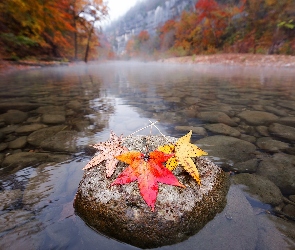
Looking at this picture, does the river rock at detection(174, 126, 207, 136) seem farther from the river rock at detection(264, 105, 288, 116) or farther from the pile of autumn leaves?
the river rock at detection(264, 105, 288, 116)

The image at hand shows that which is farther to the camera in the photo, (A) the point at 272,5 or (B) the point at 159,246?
(A) the point at 272,5

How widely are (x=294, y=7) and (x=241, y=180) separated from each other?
937 inches

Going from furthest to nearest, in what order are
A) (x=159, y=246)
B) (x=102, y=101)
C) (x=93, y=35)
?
(x=93, y=35)
(x=102, y=101)
(x=159, y=246)

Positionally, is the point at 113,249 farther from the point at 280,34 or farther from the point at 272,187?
the point at 280,34

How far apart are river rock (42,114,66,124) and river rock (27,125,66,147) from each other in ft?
0.83

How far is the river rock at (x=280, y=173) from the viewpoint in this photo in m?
1.52

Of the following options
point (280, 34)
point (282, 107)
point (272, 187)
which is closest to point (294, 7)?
point (280, 34)

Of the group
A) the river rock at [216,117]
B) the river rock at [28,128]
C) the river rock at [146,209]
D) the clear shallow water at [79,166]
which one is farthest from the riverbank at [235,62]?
the river rock at [146,209]

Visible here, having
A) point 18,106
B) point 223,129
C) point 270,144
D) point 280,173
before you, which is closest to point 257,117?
point 223,129

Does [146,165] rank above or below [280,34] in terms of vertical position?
below

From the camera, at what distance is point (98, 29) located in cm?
2455

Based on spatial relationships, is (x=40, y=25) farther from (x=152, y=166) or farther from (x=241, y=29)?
(x=241, y=29)

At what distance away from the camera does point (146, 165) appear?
1.16 m

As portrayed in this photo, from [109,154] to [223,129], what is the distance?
1849 millimetres
